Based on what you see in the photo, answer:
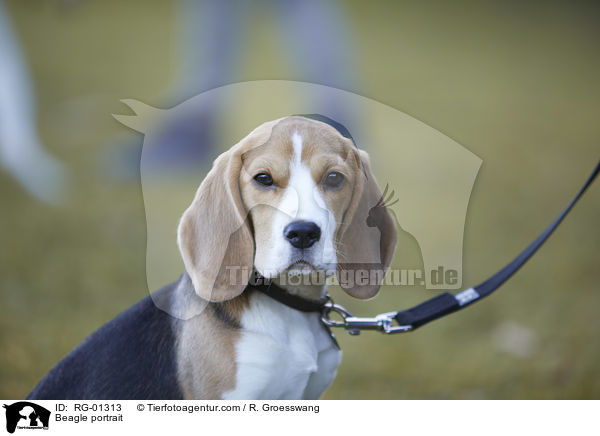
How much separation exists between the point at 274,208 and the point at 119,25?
114 centimetres

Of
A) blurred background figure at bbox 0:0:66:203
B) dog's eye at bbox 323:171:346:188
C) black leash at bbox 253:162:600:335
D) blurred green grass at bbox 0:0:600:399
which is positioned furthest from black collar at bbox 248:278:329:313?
blurred background figure at bbox 0:0:66:203

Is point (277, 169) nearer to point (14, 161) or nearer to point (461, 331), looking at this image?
point (14, 161)

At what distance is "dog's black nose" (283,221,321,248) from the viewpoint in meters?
1.11

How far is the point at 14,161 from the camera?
2.12 m

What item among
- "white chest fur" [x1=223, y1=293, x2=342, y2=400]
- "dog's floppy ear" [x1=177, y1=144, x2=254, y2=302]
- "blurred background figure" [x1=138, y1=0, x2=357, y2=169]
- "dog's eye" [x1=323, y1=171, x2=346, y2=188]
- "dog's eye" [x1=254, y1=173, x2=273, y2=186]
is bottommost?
"white chest fur" [x1=223, y1=293, x2=342, y2=400]

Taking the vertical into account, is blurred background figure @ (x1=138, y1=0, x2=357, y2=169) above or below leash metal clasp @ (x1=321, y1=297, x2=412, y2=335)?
above

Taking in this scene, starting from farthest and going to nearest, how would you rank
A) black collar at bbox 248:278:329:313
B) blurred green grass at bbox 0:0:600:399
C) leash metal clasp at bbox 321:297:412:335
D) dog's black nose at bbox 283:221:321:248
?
1. blurred green grass at bbox 0:0:600:399
2. leash metal clasp at bbox 321:297:412:335
3. black collar at bbox 248:278:329:313
4. dog's black nose at bbox 283:221:321:248

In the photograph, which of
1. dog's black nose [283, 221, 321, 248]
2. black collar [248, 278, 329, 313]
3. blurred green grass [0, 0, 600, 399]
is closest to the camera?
dog's black nose [283, 221, 321, 248]

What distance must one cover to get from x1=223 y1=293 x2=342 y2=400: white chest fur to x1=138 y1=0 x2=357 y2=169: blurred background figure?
39cm

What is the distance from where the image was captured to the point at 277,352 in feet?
4.00

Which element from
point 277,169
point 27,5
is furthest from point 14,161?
point 277,169

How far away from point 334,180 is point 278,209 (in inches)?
5.5

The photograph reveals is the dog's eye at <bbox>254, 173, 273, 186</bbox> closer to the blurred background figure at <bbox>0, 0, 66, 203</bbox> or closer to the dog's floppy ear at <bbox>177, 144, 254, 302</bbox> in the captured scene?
the dog's floppy ear at <bbox>177, 144, 254, 302</bbox>
